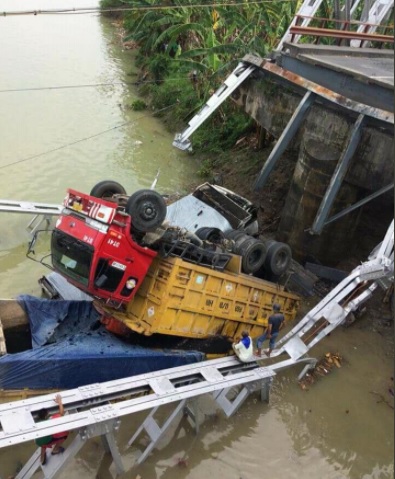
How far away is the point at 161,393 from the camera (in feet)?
22.8

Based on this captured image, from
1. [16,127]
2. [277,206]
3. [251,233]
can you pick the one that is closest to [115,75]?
[16,127]

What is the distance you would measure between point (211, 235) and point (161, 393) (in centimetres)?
331

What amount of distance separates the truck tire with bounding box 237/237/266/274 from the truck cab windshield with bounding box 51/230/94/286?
292 cm

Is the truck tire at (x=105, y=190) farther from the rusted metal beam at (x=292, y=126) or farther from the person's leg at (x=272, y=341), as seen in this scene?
the person's leg at (x=272, y=341)

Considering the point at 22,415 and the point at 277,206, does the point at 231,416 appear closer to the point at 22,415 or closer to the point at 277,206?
the point at 22,415

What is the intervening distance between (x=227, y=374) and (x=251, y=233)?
12.0 ft

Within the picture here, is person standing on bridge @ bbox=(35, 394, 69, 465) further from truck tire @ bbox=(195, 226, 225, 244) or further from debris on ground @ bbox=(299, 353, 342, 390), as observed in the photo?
debris on ground @ bbox=(299, 353, 342, 390)

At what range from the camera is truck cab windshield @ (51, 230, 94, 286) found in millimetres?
7257

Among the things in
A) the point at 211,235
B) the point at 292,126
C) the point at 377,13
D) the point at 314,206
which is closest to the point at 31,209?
the point at 211,235

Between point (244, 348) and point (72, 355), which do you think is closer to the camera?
point (72, 355)

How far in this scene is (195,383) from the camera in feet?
24.3

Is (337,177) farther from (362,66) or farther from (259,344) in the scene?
(259,344)

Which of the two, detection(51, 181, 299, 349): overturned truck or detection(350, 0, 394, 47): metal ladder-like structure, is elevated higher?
detection(350, 0, 394, 47): metal ladder-like structure

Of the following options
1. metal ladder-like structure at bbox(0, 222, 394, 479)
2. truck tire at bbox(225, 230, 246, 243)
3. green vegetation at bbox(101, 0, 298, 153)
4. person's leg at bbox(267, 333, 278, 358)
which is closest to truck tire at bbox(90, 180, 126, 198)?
truck tire at bbox(225, 230, 246, 243)
